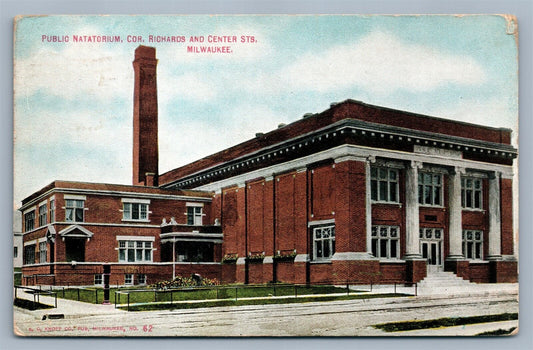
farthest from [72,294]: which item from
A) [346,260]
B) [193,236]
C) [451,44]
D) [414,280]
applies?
[451,44]

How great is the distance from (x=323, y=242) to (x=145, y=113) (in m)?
6.00

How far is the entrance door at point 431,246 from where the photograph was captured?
2072 centimetres

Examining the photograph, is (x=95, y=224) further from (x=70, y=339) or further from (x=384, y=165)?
(x=384, y=165)

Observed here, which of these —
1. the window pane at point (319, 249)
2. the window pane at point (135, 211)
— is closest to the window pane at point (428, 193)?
the window pane at point (319, 249)

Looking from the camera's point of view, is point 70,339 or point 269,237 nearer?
point 70,339

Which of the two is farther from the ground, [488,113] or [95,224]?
[488,113]

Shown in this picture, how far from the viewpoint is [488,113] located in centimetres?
1827

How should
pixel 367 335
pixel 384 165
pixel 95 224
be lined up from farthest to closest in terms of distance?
pixel 384 165 → pixel 95 224 → pixel 367 335

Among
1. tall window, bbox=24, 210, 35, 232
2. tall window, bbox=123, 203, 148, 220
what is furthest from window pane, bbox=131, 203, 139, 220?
tall window, bbox=24, 210, 35, 232

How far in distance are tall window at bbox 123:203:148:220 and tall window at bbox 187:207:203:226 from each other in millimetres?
1164

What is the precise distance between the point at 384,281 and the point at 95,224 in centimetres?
771

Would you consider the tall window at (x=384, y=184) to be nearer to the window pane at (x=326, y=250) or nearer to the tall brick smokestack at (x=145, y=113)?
the window pane at (x=326, y=250)

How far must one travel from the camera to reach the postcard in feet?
57.9

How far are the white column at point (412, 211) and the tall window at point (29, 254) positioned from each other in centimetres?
988
